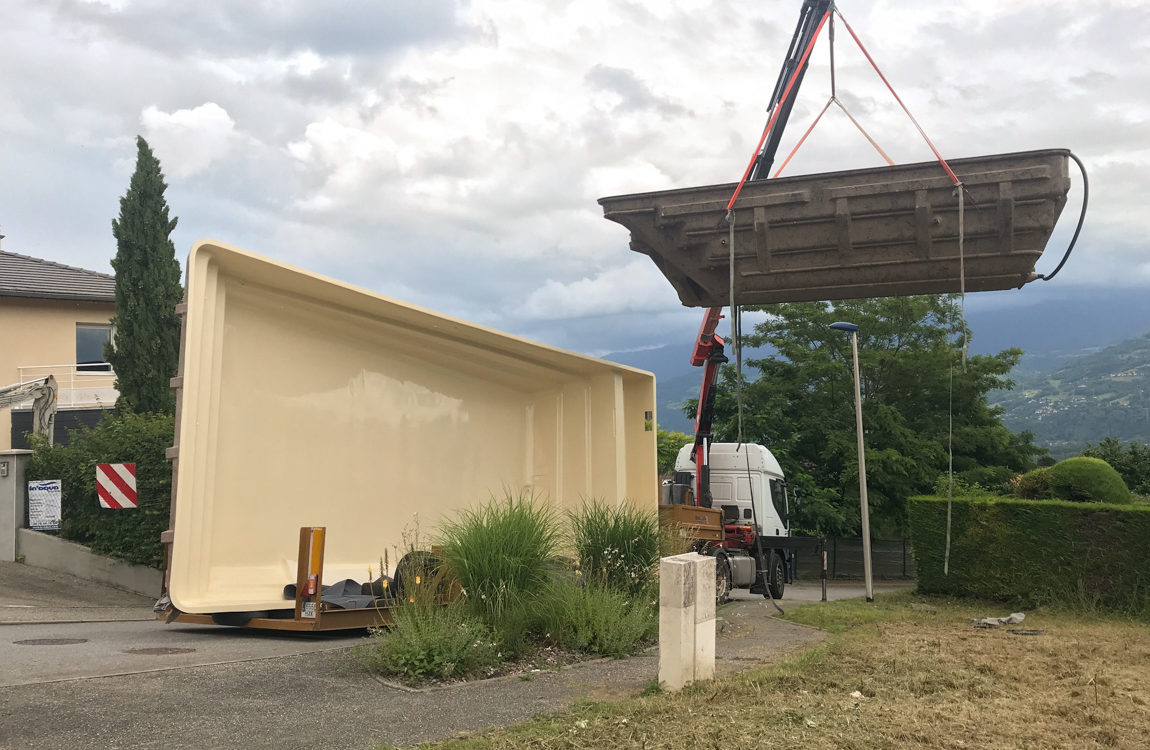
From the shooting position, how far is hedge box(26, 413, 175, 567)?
1434 cm

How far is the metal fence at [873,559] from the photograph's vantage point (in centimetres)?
2877

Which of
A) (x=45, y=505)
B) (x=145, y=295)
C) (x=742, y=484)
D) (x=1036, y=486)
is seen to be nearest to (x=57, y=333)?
(x=145, y=295)

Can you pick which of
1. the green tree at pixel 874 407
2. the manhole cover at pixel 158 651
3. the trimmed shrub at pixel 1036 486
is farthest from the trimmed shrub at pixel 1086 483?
the manhole cover at pixel 158 651

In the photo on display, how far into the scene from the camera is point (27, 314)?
964 inches

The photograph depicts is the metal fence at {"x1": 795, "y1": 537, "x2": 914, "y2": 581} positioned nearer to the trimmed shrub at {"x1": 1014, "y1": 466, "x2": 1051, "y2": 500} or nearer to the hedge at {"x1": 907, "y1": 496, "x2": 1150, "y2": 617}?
the trimmed shrub at {"x1": 1014, "y1": 466, "x2": 1051, "y2": 500}

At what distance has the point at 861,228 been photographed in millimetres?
9547

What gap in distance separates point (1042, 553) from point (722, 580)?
4964 millimetres

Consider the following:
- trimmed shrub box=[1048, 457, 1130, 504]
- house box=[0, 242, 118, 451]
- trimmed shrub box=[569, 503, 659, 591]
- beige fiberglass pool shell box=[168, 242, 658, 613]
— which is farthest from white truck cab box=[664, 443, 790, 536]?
house box=[0, 242, 118, 451]

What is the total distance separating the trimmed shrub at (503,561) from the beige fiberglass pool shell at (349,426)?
2063 mm

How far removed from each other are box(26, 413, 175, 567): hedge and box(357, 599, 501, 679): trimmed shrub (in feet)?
27.4

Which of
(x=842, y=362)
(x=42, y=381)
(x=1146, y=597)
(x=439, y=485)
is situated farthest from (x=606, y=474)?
(x=842, y=362)

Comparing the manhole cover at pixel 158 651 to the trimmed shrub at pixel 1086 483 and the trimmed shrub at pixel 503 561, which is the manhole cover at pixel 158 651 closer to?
the trimmed shrub at pixel 503 561

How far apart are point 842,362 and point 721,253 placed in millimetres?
20280

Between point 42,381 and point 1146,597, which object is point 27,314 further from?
point 1146,597
